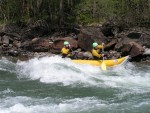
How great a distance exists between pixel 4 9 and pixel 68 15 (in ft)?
18.4

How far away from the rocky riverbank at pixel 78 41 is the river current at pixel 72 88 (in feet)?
4.98

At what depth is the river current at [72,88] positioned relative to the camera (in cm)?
966

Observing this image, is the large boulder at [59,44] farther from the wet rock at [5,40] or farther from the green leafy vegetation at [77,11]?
the green leafy vegetation at [77,11]

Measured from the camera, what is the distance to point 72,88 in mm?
11953

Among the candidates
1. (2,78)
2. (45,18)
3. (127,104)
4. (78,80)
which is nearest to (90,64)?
(78,80)

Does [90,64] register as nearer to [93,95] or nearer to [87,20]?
[93,95]

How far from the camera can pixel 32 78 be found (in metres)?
13.9

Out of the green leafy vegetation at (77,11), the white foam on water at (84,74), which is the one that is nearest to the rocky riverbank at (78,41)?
the green leafy vegetation at (77,11)

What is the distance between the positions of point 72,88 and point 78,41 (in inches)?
326

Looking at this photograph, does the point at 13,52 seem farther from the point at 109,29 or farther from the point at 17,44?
the point at 109,29

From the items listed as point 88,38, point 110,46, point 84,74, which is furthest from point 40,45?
point 84,74

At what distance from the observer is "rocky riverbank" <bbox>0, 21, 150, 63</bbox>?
18.0 m

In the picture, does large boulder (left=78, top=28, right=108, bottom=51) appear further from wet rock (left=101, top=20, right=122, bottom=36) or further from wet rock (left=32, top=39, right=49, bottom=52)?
wet rock (left=32, top=39, right=49, bottom=52)

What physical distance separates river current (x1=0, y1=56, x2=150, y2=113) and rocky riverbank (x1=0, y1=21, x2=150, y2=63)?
4.98ft
